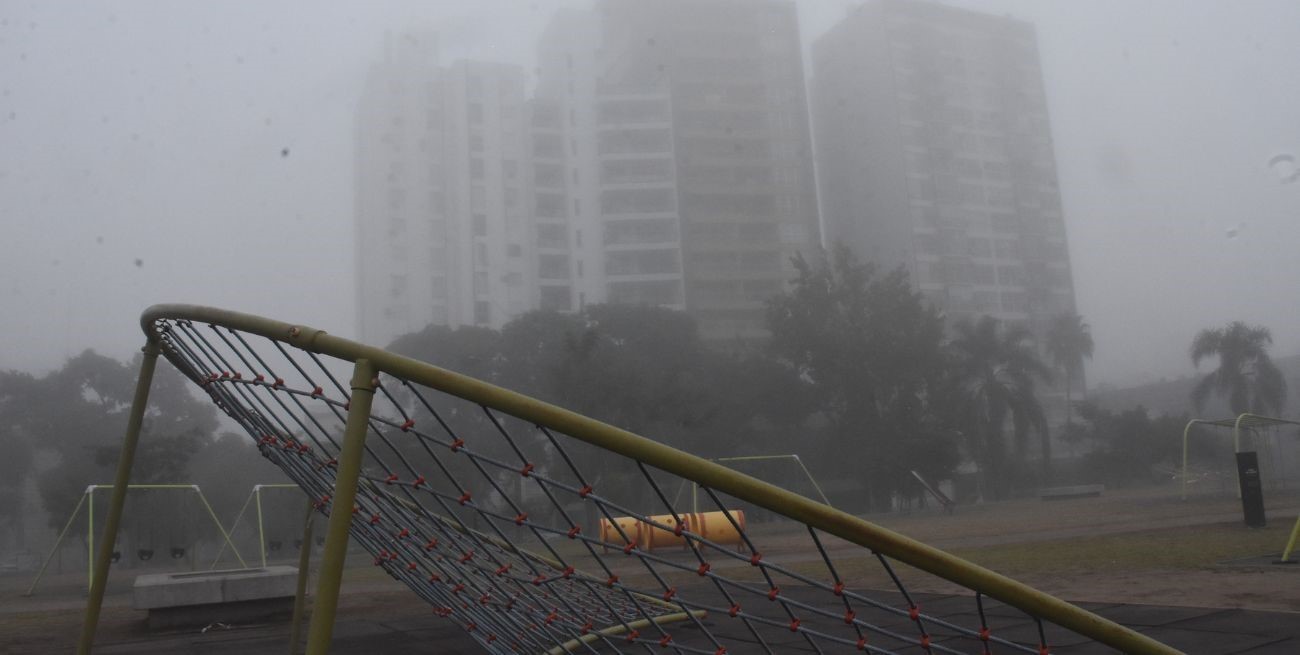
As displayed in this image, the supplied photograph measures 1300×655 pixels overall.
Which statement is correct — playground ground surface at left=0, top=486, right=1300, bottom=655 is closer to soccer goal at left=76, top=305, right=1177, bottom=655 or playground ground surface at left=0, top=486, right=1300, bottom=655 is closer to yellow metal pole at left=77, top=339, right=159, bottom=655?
soccer goal at left=76, top=305, right=1177, bottom=655

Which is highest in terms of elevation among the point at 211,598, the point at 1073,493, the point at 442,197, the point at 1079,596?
the point at 442,197

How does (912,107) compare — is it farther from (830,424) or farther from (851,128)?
(830,424)

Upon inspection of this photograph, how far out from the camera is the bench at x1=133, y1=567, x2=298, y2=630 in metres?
6.82

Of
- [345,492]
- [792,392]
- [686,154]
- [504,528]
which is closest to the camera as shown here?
[345,492]

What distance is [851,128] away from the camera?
52.1 m

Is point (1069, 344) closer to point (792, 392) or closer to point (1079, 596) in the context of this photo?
point (792, 392)

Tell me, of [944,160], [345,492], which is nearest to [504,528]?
[345,492]

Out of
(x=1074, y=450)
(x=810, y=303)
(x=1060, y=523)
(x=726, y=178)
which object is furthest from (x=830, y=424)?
(x=726, y=178)

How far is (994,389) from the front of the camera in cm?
3428

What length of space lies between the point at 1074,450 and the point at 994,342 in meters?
5.77

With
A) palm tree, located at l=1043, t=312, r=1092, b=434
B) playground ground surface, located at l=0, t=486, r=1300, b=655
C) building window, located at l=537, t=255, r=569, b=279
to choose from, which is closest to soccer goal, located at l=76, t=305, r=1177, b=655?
playground ground surface, located at l=0, t=486, r=1300, b=655

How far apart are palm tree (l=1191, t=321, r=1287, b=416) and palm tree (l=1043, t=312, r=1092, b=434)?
9.23 metres

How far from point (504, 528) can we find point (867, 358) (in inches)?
1151

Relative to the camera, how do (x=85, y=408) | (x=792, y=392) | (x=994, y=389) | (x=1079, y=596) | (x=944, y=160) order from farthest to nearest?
(x=944, y=160), (x=994, y=389), (x=792, y=392), (x=85, y=408), (x=1079, y=596)
